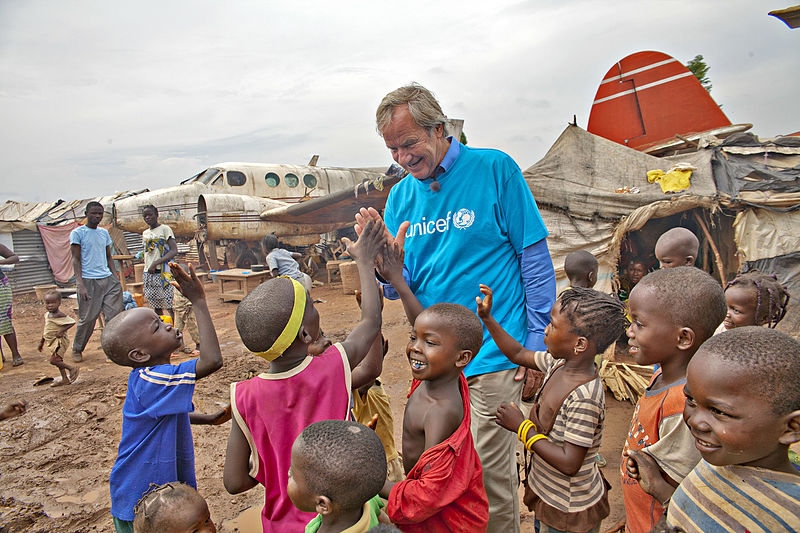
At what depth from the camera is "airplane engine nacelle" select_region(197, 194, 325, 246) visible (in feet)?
37.9

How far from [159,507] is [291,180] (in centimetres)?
1448

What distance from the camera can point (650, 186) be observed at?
5.55 metres

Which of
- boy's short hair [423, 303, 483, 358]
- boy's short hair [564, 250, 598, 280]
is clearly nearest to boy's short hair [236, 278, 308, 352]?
boy's short hair [423, 303, 483, 358]

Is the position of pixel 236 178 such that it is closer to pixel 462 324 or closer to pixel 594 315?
pixel 462 324

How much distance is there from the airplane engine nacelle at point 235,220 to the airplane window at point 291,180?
2.29 m

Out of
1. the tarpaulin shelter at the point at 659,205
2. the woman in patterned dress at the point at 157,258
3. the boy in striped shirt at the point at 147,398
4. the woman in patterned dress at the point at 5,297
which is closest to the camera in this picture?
the boy in striped shirt at the point at 147,398

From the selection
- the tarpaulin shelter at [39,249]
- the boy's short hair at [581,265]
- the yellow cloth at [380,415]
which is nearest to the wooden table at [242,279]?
the tarpaulin shelter at [39,249]

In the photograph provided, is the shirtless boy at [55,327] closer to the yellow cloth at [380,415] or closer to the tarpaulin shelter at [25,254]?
the yellow cloth at [380,415]

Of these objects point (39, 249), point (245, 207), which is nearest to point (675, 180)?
point (245, 207)

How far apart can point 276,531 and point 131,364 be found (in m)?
0.95

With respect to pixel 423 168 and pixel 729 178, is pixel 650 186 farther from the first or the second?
pixel 423 168

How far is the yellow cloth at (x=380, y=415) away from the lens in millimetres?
2346

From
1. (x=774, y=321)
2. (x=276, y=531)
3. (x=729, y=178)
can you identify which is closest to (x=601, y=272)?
(x=729, y=178)

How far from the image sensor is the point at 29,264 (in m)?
14.6
